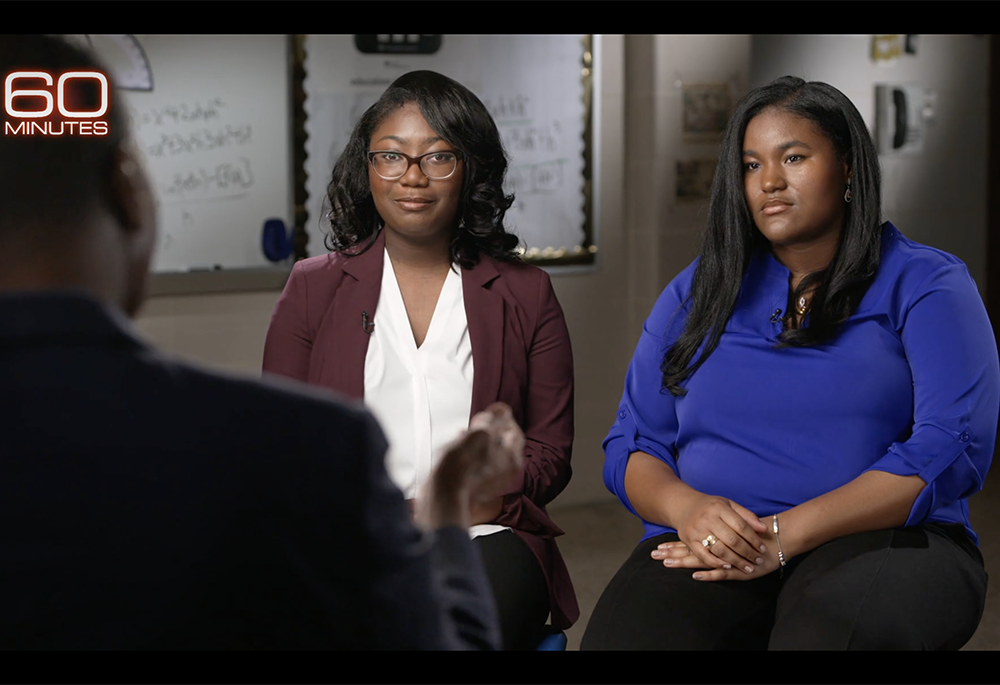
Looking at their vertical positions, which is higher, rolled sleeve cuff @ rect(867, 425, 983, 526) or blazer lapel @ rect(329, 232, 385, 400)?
blazer lapel @ rect(329, 232, 385, 400)

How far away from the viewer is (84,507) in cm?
75

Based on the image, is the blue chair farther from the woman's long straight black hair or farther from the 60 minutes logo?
the 60 minutes logo

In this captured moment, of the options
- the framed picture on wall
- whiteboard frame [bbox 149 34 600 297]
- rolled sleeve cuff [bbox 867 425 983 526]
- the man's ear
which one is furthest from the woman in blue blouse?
the framed picture on wall

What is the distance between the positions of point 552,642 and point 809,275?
2.66ft

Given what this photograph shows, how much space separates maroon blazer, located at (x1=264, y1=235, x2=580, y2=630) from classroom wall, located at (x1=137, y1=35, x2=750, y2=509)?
2272 mm

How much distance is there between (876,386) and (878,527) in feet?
0.76

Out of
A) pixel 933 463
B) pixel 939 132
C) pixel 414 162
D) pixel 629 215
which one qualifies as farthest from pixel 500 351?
pixel 939 132

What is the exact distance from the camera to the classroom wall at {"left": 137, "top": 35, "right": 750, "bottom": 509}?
4.31 metres

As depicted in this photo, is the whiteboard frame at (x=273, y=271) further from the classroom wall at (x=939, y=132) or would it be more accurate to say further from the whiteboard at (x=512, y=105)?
the classroom wall at (x=939, y=132)

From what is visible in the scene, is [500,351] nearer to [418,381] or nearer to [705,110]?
[418,381]

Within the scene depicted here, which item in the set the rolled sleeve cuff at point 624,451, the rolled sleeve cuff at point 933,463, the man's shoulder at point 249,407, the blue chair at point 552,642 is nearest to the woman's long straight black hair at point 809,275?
the rolled sleeve cuff at point 624,451

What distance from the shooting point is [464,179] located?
80.1 inches

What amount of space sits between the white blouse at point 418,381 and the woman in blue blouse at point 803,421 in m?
0.32
